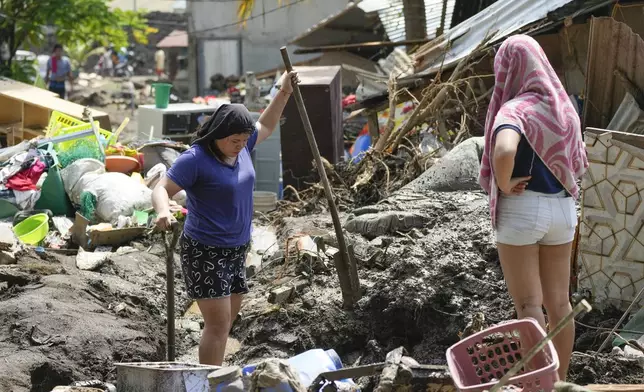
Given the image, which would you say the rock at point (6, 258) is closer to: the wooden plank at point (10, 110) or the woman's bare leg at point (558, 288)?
the woman's bare leg at point (558, 288)

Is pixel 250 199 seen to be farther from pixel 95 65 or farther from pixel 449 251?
pixel 95 65

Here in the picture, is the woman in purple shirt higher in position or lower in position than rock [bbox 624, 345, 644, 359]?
higher

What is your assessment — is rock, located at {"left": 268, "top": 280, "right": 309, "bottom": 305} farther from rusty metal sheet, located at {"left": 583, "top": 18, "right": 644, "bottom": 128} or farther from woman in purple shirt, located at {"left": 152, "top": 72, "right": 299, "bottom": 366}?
rusty metal sheet, located at {"left": 583, "top": 18, "right": 644, "bottom": 128}

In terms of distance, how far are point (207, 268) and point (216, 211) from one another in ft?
1.06

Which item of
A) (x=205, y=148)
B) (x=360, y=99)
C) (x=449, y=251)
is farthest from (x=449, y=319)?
(x=360, y=99)

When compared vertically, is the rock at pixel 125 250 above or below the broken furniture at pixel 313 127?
below

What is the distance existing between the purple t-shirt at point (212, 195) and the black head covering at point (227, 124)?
10 centimetres

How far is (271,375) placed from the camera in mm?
4059

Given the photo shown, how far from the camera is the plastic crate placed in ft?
37.8

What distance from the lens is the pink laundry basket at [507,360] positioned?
148 inches

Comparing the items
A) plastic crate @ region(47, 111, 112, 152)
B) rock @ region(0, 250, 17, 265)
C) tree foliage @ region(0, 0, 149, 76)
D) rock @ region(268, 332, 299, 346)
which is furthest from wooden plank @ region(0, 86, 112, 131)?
rock @ region(268, 332, 299, 346)

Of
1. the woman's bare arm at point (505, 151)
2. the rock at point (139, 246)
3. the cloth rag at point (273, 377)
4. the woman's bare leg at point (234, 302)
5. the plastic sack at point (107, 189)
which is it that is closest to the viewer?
the cloth rag at point (273, 377)

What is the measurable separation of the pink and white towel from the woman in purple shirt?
1456 mm

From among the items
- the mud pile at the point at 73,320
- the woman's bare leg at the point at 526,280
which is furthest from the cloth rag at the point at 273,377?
the mud pile at the point at 73,320
